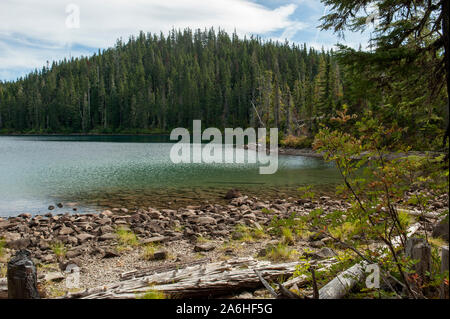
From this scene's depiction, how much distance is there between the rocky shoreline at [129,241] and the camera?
20.8 ft

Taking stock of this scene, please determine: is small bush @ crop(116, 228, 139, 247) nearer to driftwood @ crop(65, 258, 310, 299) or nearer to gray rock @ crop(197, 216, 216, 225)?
gray rock @ crop(197, 216, 216, 225)

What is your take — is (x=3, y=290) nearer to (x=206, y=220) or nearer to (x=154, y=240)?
(x=154, y=240)

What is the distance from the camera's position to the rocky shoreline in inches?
249

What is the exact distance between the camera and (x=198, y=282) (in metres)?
4.52

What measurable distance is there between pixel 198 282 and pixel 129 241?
155 inches

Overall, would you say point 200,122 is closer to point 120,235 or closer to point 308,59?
point 308,59

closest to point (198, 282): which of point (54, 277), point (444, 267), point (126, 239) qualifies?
point (54, 277)

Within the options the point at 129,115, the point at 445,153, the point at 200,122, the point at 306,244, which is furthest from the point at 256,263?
the point at 129,115

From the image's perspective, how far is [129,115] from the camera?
98.9m

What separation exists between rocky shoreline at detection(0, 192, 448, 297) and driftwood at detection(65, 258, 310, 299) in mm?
905

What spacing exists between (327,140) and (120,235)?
6.26 meters

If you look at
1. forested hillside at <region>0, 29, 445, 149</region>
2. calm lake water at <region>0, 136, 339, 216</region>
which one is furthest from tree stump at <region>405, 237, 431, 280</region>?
forested hillside at <region>0, 29, 445, 149</region>

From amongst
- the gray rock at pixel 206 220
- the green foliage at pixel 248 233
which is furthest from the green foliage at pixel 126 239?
the green foliage at pixel 248 233

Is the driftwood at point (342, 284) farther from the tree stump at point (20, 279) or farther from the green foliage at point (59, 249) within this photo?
the green foliage at point (59, 249)
